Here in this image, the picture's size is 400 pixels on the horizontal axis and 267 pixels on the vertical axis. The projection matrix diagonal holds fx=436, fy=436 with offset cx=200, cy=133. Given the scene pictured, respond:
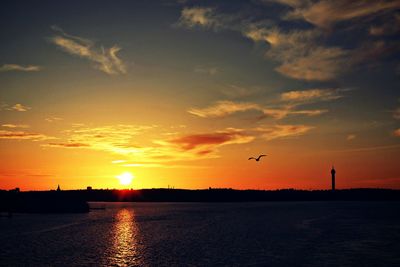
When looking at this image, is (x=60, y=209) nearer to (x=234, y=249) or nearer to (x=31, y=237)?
(x=31, y=237)

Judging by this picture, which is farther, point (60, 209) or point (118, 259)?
point (60, 209)

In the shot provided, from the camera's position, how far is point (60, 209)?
19188 cm

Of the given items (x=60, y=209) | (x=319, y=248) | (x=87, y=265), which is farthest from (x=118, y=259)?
(x=60, y=209)

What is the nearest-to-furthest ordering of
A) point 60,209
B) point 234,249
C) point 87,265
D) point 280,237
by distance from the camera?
point 87,265
point 234,249
point 280,237
point 60,209

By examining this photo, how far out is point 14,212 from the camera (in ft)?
640

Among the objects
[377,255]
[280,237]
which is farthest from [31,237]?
[377,255]

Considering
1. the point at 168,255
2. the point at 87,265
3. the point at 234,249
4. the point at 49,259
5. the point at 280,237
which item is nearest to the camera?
the point at 87,265

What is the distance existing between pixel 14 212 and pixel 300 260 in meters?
171

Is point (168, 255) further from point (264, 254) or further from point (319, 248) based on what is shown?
point (319, 248)

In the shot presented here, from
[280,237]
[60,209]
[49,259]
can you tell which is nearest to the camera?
[49,259]

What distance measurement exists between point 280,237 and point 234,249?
19.1 metres

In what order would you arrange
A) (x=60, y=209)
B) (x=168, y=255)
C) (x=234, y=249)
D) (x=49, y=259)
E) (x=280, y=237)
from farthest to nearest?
(x=60, y=209) < (x=280, y=237) < (x=234, y=249) < (x=168, y=255) < (x=49, y=259)

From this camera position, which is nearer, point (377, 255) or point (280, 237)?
point (377, 255)

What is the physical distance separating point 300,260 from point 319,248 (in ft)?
39.5
